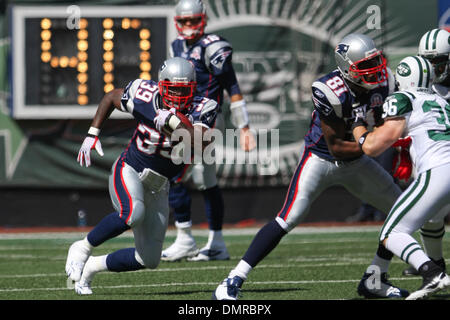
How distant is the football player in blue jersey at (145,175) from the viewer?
17.5 feet

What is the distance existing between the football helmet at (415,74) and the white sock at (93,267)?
Result: 201 centimetres

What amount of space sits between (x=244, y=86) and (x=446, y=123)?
6.05m

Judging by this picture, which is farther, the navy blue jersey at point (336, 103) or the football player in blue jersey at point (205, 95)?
the football player in blue jersey at point (205, 95)

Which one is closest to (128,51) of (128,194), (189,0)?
(189,0)

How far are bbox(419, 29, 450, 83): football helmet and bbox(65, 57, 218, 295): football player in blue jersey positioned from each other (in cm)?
140

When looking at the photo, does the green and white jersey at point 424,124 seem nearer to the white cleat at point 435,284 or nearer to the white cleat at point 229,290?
the white cleat at point 435,284

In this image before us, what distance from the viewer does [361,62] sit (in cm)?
503

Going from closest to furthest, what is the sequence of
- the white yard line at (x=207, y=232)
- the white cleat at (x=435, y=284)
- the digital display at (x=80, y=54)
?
the white cleat at (x=435, y=284)
the white yard line at (x=207, y=232)
the digital display at (x=80, y=54)

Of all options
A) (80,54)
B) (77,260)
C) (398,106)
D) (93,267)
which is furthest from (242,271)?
(80,54)

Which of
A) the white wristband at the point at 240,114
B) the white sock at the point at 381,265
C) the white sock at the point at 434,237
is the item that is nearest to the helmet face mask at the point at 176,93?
the white sock at the point at 381,265

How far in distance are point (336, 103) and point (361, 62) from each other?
262 mm

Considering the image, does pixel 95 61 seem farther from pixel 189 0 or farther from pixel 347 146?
pixel 347 146

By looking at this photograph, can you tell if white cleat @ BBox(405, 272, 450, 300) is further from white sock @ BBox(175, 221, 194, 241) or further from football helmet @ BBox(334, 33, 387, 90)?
white sock @ BBox(175, 221, 194, 241)

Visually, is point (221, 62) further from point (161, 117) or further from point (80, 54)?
point (80, 54)
